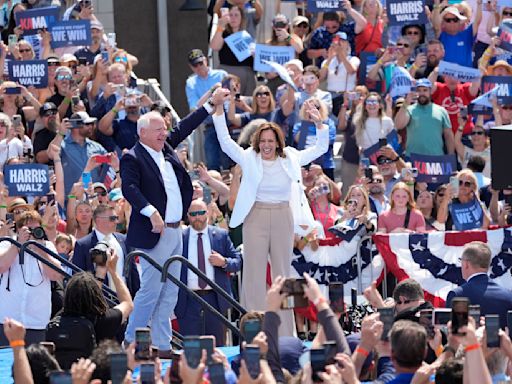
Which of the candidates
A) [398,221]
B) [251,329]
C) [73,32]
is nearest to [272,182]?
[398,221]

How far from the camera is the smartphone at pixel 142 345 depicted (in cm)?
895

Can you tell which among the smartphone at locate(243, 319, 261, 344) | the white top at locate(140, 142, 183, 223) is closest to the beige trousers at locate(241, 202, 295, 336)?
the white top at locate(140, 142, 183, 223)

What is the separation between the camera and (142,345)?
902 cm

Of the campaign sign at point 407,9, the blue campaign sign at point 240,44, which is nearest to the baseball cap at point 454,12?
the campaign sign at point 407,9

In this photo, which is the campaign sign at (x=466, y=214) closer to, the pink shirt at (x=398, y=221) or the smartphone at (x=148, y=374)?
the pink shirt at (x=398, y=221)

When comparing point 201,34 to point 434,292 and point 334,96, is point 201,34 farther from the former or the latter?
point 434,292

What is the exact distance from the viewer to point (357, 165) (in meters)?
18.2

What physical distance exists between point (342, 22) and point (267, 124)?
7.01m

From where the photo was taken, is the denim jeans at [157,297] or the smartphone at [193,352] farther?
the denim jeans at [157,297]

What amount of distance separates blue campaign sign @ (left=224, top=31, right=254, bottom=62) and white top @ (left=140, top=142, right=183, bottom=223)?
7212 millimetres

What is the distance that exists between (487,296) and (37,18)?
9.30 meters

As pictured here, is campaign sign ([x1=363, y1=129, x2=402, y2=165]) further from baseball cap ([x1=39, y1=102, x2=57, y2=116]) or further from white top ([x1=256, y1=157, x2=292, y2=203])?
white top ([x1=256, y1=157, x2=292, y2=203])

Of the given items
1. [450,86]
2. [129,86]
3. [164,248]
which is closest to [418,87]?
[450,86]

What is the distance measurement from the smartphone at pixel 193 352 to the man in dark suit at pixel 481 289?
3746 mm
